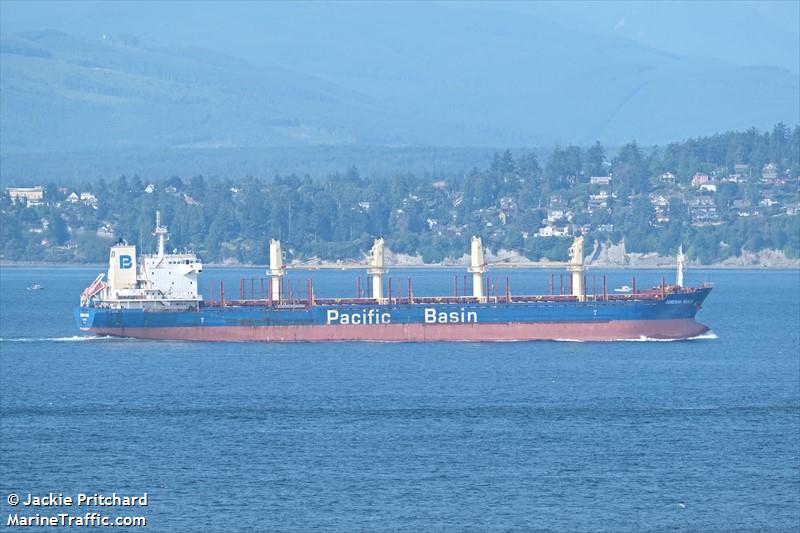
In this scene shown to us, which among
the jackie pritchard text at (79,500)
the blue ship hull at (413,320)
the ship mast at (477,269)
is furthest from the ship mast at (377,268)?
the jackie pritchard text at (79,500)

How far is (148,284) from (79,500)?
4038 cm

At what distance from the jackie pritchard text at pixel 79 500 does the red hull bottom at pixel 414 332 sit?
38.1 m

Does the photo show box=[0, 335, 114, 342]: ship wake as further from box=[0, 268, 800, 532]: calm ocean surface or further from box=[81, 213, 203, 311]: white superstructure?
box=[81, 213, 203, 311]: white superstructure

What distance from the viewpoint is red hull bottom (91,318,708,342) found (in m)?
83.4

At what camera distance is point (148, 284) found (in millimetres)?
84625

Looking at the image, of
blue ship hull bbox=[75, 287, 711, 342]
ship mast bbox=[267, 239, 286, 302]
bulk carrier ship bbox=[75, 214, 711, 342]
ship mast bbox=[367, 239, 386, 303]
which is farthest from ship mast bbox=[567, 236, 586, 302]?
ship mast bbox=[267, 239, 286, 302]

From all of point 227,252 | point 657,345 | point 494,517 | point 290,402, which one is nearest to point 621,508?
point 494,517

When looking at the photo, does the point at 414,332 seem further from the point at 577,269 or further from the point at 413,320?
the point at 577,269

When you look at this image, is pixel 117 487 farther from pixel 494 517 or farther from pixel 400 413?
pixel 400 413

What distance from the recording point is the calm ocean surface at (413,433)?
44938mm

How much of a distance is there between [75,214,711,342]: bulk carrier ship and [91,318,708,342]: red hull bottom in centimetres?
5

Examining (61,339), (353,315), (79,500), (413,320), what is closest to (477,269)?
(413,320)

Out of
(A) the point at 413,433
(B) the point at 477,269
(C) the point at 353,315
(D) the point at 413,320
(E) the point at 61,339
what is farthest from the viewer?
(B) the point at 477,269

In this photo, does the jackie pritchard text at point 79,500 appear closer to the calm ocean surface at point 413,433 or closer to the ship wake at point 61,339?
the calm ocean surface at point 413,433
